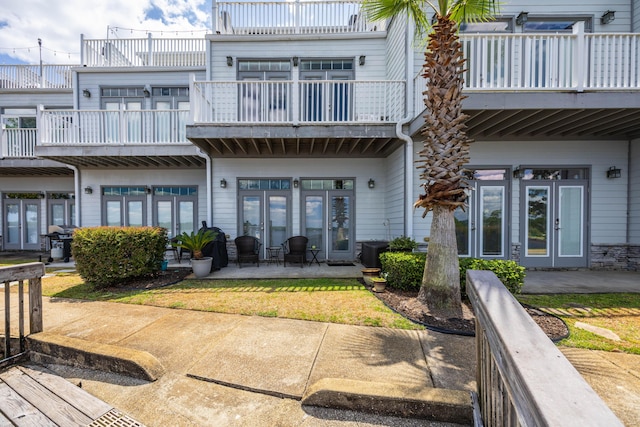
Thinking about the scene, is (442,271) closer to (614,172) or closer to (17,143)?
(614,172)

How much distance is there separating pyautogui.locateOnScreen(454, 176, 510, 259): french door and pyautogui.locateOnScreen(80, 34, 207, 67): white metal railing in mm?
9329

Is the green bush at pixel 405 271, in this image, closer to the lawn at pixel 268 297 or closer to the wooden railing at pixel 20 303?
the lawn at pixel 268 297

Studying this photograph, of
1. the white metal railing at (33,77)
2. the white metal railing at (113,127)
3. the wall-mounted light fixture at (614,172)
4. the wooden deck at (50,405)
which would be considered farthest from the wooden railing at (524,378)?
the white metal railing at (33,77)

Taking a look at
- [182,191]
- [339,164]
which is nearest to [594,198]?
[339,164]

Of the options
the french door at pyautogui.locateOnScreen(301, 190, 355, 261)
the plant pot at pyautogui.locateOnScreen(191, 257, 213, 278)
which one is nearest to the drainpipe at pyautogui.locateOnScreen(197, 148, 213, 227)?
the plant pot at pyautogui.locateOnScreen(191, 257, 213, 278)

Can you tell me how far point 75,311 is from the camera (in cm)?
420

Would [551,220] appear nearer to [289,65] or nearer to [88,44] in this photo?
[289,65]

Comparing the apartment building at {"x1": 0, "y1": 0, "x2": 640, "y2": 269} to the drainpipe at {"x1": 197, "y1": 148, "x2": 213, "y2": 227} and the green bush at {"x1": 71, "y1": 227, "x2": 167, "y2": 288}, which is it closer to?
the drainpipe at {"x1": 197, "y1": 148, "x2": 213, "y2": 227}

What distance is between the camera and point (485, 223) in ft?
22.7

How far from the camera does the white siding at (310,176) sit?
8336 millimetres

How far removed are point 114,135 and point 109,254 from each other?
4.43 metres

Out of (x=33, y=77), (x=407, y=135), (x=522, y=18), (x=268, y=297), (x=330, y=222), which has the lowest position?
(x=268, y=297)

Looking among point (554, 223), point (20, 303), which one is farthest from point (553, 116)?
point (20, 303)

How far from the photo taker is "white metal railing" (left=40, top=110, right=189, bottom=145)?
8031 mm
